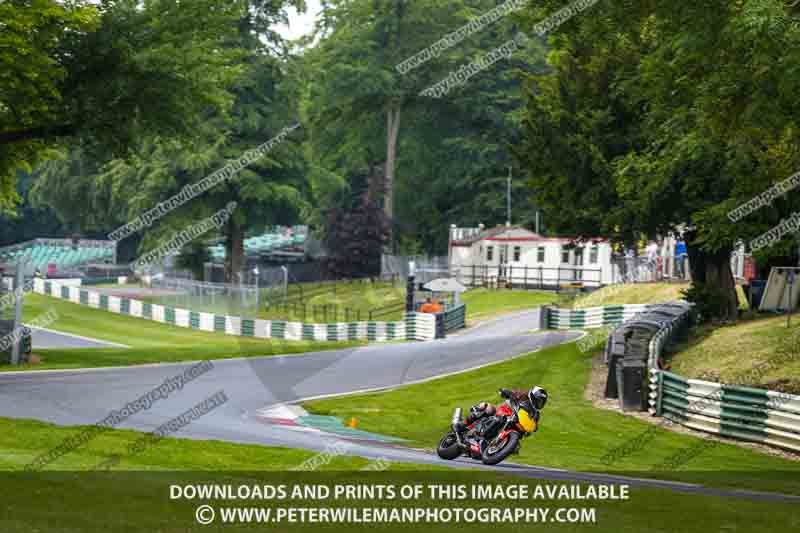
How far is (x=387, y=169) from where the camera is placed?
89.0 m

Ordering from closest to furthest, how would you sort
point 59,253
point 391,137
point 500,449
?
point 500,449 < point 391,137 < point 59,253

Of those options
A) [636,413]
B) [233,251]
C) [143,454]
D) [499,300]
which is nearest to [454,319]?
[499,300]

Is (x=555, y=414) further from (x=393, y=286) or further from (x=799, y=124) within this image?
(x=393, y=286)

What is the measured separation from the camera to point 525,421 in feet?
Result: 43.4

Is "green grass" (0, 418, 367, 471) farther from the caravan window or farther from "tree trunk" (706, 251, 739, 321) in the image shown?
the caravan window

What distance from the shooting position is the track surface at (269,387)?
53.6 feet

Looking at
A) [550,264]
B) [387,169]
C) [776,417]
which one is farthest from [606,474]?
[387,169]

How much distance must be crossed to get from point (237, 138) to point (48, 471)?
57678 millimetres

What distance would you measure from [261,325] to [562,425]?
3259 cm

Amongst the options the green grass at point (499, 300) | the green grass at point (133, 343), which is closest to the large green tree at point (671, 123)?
the green grass at point (133, 343)

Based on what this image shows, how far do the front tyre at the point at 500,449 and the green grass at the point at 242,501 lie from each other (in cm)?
68

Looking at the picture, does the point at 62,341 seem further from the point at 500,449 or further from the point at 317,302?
the point at 500,449

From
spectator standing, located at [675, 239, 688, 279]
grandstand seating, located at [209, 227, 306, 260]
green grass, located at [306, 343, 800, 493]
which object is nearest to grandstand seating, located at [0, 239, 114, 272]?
grandstand seating, located at [209, 227, 306, 260]

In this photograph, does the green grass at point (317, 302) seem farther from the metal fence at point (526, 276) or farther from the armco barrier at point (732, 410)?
the armco barrier at point (732, 410)
